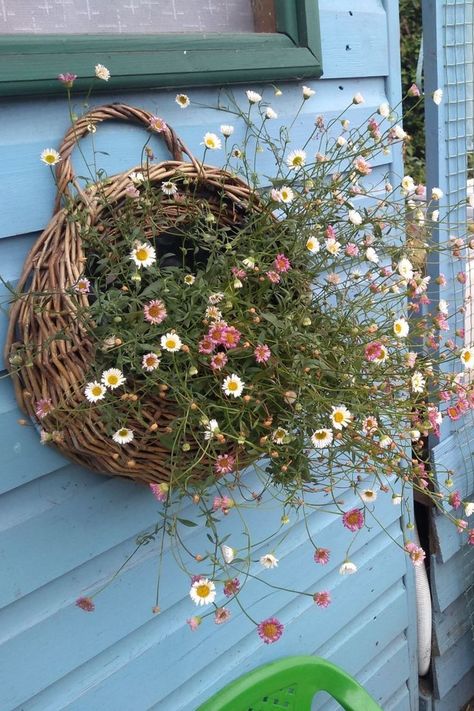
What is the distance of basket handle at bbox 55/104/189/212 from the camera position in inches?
40.3

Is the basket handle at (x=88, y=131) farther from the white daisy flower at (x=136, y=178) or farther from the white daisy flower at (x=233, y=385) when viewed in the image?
the white daisy flower at (x=233, y=385)

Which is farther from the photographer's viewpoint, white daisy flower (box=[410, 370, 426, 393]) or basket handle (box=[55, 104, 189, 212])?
white daisy flower (box=[410, 370, 426, 393])

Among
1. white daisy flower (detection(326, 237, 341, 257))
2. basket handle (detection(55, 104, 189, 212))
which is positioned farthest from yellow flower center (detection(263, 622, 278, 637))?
basket handle (detection(55, 104, 189, 212))

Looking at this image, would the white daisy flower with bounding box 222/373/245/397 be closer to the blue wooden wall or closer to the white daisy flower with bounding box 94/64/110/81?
the blue wooden wall

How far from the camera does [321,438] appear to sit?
40.2 inches

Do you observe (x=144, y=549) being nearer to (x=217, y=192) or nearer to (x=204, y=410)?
(x=204, y=410)

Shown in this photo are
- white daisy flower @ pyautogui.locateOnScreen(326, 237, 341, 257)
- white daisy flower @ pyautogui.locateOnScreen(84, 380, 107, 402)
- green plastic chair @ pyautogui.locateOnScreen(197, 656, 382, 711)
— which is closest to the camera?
white daisy flower @ pyautogui.locateOnScreen(84, 380, 107, 402)

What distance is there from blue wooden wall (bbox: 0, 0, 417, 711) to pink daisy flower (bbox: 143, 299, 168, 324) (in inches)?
9.3

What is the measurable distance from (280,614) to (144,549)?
18.0 inches

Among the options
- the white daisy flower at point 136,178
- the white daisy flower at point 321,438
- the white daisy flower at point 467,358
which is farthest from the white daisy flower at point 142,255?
the white daisy flower at point 467,358

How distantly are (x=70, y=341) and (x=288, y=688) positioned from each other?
3.25 ft

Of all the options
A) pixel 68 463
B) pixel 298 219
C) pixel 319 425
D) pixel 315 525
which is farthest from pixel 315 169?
pixel 315 525

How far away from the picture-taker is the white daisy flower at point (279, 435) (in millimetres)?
1021

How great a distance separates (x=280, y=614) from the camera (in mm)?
1582
